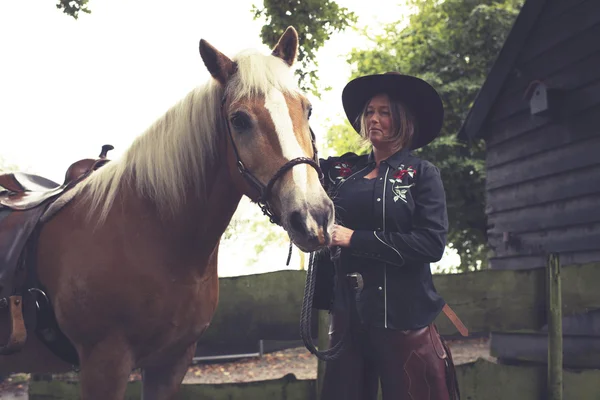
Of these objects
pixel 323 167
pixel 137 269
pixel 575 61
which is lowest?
pixel 137 269

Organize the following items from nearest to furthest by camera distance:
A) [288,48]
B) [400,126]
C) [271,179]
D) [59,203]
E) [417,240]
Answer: [271,179], [417,240], [400,126], [288,48], [59,203]

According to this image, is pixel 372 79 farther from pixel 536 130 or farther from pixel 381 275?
pixel 536 130

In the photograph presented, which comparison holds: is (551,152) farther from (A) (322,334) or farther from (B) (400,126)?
(B) (400,126)

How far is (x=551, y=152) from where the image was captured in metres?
8.00

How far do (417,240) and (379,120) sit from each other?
56 cm

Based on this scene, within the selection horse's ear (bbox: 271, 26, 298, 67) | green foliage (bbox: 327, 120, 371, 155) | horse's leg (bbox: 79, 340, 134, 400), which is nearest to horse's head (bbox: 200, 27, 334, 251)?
horse's ear (bbox: 271, 26, 298, 67)

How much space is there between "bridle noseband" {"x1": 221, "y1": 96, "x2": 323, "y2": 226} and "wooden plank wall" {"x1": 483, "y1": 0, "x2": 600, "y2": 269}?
5935 millimetres

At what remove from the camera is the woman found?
2.28 m

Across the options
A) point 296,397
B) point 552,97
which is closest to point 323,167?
point 296,397

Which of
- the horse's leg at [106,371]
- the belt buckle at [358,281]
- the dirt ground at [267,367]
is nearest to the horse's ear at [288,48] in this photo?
the belt buckle at [358,281]

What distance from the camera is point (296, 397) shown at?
3.55 m

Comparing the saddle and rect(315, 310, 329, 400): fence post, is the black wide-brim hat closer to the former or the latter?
rect(315, 310, 329, 400): fence post

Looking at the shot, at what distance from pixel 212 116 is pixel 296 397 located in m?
1.98

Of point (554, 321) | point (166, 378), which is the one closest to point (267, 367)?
point (554, 321)
